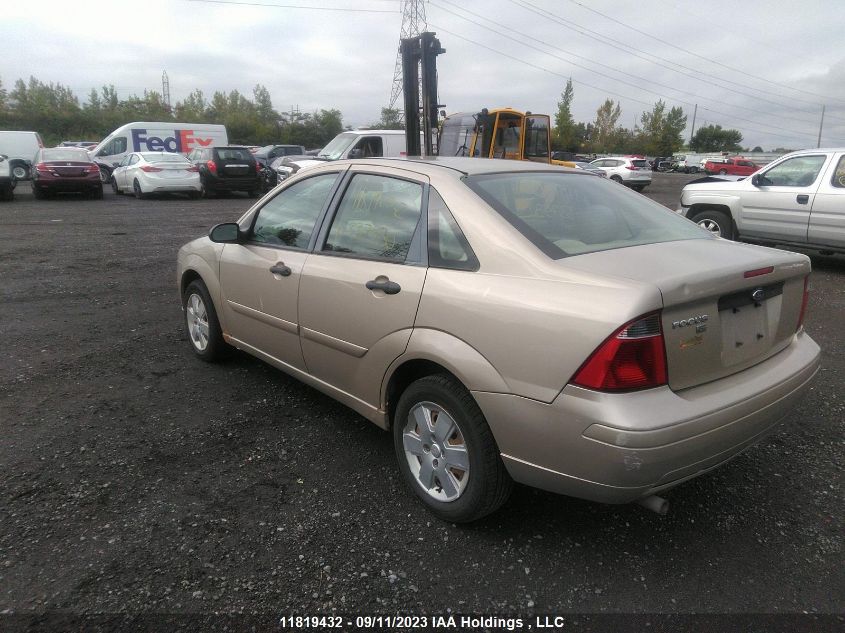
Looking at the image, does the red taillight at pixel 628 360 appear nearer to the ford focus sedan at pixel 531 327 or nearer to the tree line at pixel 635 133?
the ford focus sedan at pixel 531 327

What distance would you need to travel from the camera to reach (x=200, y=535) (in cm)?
261

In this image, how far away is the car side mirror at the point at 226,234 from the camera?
152 inches

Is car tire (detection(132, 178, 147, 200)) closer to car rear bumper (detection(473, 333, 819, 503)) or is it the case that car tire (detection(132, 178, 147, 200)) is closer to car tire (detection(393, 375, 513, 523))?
car tire (detection(393, 375, 513, 523))

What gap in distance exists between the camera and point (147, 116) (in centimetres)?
7188

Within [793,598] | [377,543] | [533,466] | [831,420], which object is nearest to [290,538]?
[377,543]

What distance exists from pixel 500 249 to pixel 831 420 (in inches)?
105

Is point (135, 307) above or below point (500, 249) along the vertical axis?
below

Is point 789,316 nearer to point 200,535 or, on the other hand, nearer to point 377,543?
point 377,543

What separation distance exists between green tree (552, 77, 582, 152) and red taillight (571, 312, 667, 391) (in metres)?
69.8

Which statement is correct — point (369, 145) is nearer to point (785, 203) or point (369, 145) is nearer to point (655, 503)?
point (785, 203)

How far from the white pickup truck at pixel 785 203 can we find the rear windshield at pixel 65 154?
17.2 meters

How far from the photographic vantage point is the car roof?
9.76 ft

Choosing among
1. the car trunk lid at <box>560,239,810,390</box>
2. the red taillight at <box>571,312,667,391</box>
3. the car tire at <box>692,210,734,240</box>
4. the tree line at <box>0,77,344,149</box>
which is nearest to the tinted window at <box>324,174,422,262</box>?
the car trunk lid at <box>560,239,810,390</box>

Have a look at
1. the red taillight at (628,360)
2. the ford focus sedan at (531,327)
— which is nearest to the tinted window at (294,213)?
the ford focus sedan at (531,327)
